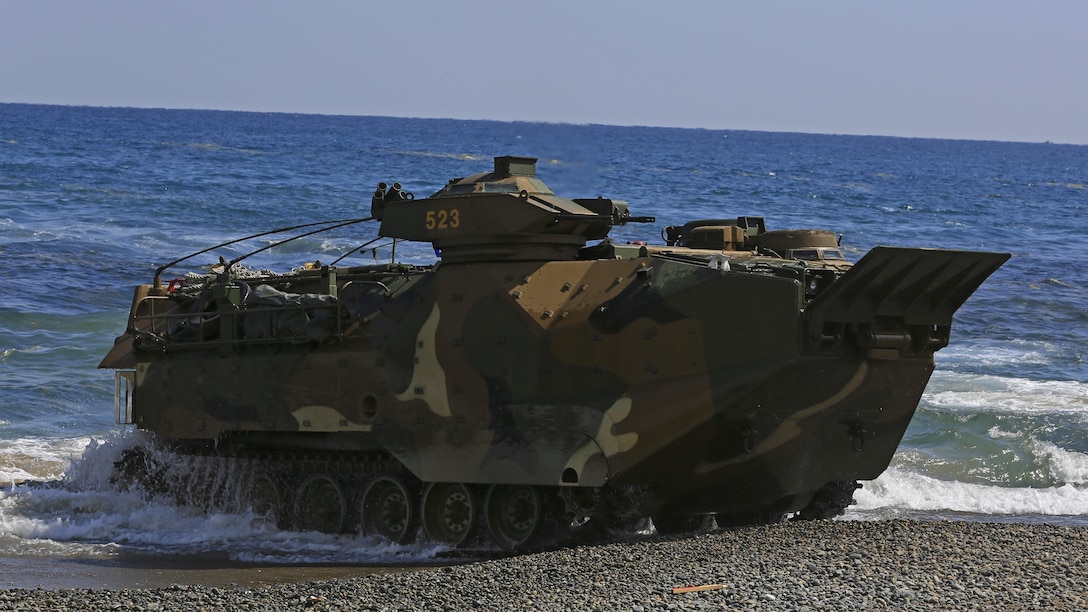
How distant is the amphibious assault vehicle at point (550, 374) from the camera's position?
13.2m

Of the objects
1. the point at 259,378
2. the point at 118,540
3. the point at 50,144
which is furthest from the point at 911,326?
the point at 50,144

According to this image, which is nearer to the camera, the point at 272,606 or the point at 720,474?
the point at 272,606

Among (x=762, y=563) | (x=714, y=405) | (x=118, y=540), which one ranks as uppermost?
(x=714, y=405)

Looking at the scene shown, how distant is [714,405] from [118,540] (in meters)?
6.51

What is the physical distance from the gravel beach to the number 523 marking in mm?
3253

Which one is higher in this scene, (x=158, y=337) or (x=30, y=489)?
(x=158, y=337)

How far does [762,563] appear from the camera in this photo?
12.0 m

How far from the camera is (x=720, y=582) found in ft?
37.4

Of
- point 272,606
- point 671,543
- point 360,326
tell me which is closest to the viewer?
point 272,606

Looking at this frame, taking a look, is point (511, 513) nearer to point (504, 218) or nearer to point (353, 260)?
point (504, 218)

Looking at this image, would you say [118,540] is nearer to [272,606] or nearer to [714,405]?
[272,606]

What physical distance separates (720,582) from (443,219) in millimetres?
4909

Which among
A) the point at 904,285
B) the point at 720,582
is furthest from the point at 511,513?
the point at 904,285

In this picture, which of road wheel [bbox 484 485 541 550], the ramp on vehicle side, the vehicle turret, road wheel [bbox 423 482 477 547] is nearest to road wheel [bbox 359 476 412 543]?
road wheel [bbox 423 482 477 547]
